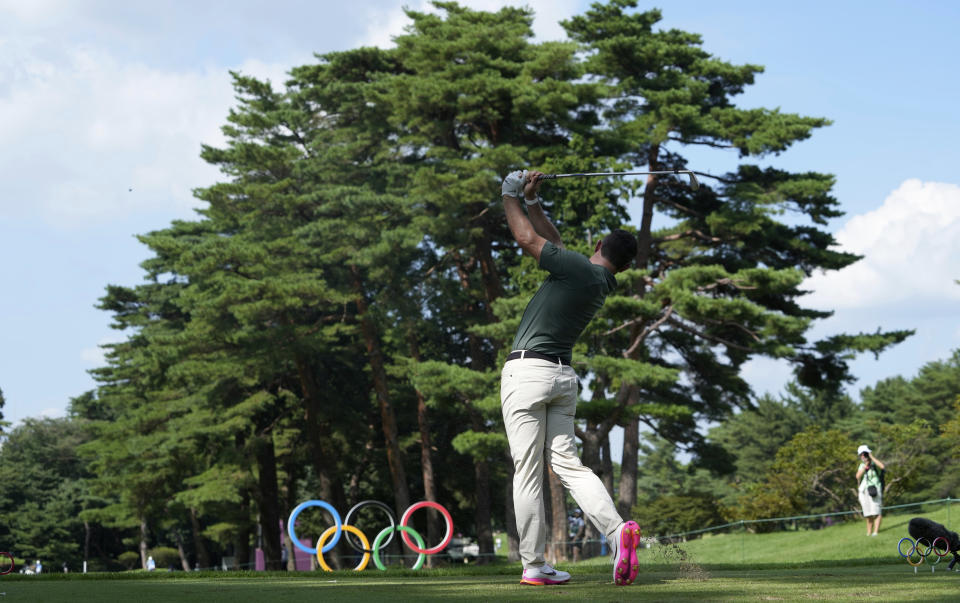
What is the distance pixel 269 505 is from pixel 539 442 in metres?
34.4

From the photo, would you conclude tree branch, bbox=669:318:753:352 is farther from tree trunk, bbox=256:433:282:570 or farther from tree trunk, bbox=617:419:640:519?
tree trunk, bbox=256:433:282:570

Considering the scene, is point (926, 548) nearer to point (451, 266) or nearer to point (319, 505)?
point (319, 505)

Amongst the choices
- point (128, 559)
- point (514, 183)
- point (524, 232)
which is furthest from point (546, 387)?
point (128, 559)

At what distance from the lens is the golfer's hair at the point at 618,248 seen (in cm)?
603

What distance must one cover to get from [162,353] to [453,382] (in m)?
13.3

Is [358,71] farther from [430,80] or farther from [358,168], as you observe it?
[430,80]

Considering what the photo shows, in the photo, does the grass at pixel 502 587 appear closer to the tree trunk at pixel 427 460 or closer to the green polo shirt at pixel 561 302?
the green polo shirt at pixel 561 302

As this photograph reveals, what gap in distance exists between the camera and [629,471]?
1167 inches

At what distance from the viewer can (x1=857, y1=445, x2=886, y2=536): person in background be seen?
17172 millimetres

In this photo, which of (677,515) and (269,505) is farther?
(269,505)

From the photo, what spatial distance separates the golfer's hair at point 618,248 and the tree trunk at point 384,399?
27379mm

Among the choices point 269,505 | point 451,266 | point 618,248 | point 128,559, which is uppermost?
point 451,266

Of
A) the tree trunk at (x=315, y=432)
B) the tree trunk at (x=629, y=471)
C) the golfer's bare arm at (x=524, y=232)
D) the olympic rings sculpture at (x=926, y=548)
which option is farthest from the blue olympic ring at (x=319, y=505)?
the tree trunk at (x=315, y=432)

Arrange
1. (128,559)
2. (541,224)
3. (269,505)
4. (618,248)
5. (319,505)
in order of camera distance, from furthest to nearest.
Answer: (128,559) → (269,505) → (319,505) → (541,224) → (618,248)
